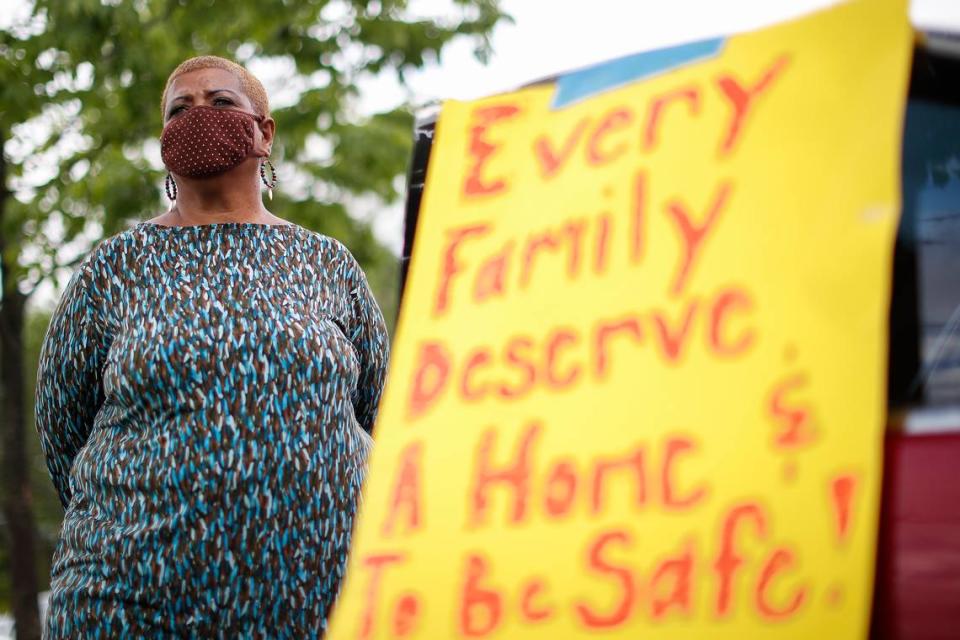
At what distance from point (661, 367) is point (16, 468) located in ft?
22.1

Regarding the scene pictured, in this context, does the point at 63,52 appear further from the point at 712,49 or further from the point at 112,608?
the point at 712,49

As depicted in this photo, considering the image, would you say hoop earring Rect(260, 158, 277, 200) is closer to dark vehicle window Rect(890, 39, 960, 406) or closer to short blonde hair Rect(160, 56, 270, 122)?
short blonde hair Rect(160, 56, 270, 122)

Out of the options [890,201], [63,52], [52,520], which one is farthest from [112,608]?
[52,520]

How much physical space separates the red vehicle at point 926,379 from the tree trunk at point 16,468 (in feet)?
21.6

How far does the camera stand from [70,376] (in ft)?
9.60

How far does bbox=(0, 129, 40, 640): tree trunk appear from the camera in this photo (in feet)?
25.2

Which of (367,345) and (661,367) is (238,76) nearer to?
(367,345)

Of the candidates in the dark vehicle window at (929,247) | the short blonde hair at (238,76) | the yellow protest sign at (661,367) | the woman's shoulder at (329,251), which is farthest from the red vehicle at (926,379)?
the short blonde hair at (238,76)

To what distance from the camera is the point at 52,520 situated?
21.1 m

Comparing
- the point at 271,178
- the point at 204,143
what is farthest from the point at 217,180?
the point at 271,178

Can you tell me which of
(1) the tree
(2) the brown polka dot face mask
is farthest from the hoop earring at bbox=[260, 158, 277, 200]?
(1) the tree

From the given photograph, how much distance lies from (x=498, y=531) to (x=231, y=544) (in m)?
1.14

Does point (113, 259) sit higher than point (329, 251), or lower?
lower

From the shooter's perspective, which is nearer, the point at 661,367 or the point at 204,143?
the point at 661,367
